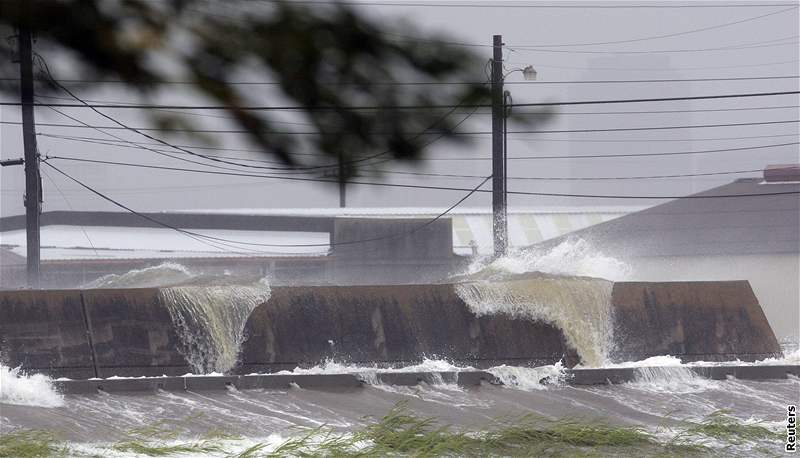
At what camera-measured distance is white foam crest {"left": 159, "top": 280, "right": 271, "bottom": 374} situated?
37.7 ft

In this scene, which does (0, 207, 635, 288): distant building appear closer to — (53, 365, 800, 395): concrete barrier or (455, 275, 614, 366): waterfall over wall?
(455, 275, 614, 366): waterfall over wall

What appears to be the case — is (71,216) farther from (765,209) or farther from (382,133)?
(382,133)

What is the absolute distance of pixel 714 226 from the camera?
2973cm

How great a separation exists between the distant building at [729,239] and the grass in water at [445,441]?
53.9 feet

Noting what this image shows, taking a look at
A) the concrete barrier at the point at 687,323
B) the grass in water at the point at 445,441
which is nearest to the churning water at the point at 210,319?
the grass in water at the point at 445,441

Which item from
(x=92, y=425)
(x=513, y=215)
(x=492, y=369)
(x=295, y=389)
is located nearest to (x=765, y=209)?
(x=513, y=215)

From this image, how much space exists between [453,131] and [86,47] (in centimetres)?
79

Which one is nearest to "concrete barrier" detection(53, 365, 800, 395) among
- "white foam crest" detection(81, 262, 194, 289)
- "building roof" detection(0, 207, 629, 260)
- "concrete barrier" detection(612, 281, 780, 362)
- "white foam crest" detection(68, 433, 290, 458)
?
"concrete barrier" detection(612, 281, 780, 362)

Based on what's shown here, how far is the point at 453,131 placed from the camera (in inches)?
91.7

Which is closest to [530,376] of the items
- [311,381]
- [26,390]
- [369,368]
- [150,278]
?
[369,368]

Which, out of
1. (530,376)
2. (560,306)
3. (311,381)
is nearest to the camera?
(311,381)

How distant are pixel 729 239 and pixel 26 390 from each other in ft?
72.9

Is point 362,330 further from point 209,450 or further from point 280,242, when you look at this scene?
point 280,242

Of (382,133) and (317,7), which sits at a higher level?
(317,7)
